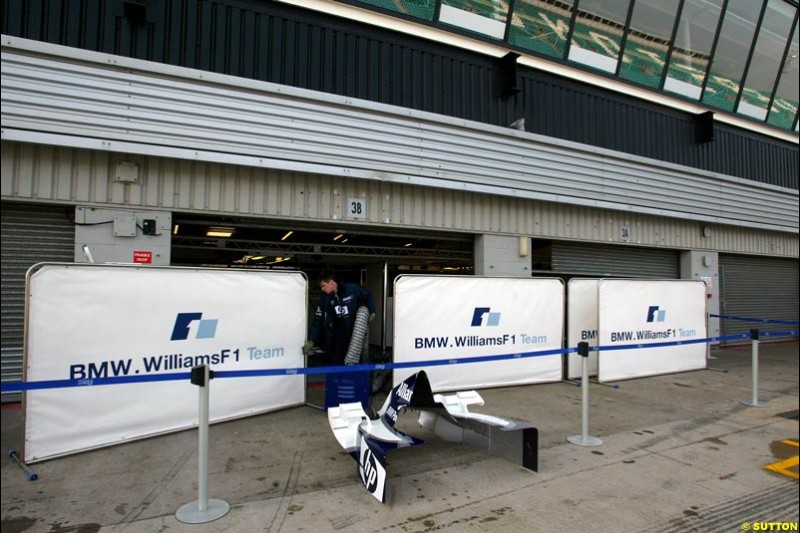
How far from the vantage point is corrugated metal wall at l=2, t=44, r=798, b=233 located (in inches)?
219

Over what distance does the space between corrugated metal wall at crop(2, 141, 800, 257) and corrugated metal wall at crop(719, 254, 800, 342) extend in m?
3.99

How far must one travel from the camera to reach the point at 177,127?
6172 mm

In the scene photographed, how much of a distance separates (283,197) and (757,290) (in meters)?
14.3

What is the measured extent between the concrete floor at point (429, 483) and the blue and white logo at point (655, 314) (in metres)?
2.77

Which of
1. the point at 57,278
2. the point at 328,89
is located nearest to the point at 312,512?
the point at 57,278

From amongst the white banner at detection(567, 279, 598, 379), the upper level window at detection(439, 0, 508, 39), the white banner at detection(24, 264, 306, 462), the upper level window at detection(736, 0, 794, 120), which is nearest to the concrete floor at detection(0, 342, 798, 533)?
the white banner at detection(24, 264, 306, 462)

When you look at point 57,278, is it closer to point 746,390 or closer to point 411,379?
point 411,379

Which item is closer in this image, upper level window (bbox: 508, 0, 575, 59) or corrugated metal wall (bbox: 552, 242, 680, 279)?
upper level window (bbox: 508, 0, 575, 59)

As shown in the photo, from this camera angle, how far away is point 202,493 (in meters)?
3.19

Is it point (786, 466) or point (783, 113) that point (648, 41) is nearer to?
point (783, 113)

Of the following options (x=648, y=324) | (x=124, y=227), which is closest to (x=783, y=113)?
(x=648, y=324)

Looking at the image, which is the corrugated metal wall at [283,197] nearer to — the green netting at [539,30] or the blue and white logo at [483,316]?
the blue and white logo at [483,316]

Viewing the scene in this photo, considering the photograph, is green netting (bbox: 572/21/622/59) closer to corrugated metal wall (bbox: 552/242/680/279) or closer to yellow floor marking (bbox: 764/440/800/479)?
corrugated metal wall (bbox: 552/242/680/279)

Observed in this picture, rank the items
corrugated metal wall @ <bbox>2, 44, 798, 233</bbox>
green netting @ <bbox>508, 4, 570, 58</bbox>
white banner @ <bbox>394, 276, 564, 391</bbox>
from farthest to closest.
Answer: green netting @ <bbox>508, 4, 570, 58</bbox>
white banner @ <bbox>394, 276, 564, 391</bbox>
corrugated metal wall @ <bbox>2, 44, 798, 233</bbox>
